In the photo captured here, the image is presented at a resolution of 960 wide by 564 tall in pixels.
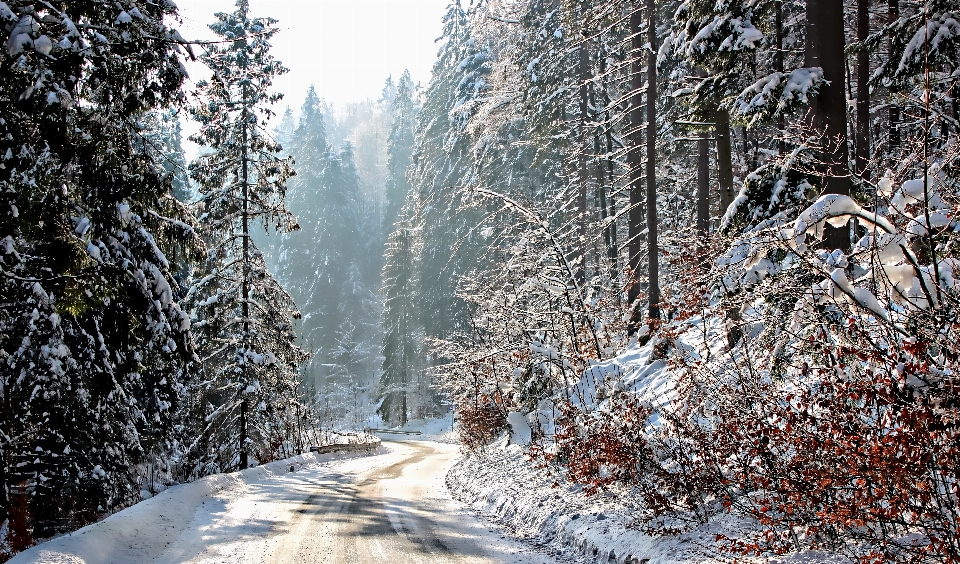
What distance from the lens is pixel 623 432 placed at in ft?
25.9

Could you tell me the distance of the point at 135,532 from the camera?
8.86m

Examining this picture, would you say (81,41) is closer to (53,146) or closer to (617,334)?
(53,146)

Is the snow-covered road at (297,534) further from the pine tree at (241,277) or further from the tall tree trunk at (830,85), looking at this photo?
the pine tree at (241,277)

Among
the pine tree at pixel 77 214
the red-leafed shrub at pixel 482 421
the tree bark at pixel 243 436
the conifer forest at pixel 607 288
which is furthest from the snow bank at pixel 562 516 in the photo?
the tree bark at pixel 243 436

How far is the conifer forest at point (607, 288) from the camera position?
4648mm

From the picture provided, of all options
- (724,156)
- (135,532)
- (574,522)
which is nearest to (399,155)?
(724,156)

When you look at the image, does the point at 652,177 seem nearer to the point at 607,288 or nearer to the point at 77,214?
the point at 607,288

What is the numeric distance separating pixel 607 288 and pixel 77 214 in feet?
31.3

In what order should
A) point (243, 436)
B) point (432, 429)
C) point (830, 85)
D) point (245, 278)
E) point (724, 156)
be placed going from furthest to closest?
point (432, 429)
point (243, 436)
point (245, 278)
point (724, 156)
point (830, 85)

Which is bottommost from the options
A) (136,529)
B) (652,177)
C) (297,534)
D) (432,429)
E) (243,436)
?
(432,429)

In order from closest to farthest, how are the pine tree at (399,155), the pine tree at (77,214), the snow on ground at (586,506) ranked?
the snow on ground at (586,506) < the pine tree at (77,214) < the pine tree at (399,155)

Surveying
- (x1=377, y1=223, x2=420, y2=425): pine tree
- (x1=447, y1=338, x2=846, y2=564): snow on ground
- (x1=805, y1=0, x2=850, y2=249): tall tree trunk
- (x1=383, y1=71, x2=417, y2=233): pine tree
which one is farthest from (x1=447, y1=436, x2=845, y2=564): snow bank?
(x1=383, y1=71, x2=417, y2=233): pine tree

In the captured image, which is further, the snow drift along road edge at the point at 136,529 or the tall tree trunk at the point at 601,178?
the tall tree trunk at the point at 601,178

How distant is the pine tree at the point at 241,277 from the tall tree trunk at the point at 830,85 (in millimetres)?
16695
